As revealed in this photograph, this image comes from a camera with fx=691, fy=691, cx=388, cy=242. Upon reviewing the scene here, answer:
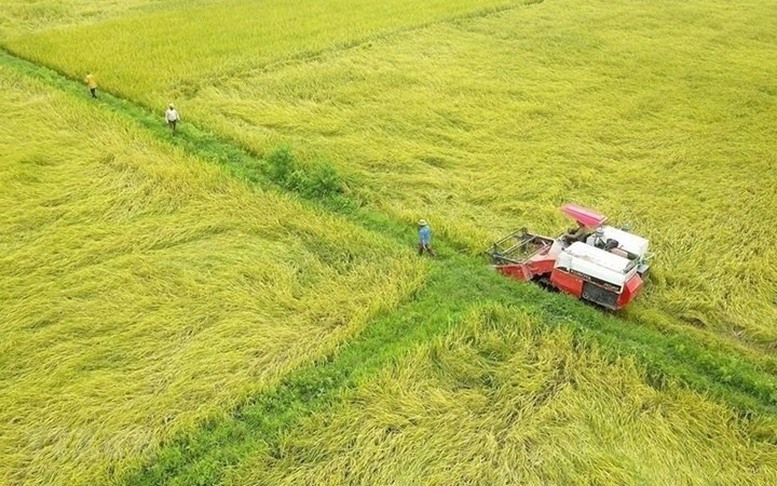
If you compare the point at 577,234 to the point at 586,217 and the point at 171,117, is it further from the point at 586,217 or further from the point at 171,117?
the point at 171,117

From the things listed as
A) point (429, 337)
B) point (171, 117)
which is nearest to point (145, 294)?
point (429, 337)

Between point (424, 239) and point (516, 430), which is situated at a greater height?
point (424, 239)

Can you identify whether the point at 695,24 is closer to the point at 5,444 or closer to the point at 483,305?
the point at 483,305

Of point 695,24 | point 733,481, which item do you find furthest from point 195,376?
point 695,24

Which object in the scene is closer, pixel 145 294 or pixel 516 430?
pixel 516 430

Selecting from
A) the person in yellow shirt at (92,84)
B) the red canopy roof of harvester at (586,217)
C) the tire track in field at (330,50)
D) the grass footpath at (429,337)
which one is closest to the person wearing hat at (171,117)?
the tire track in field at (330,50)

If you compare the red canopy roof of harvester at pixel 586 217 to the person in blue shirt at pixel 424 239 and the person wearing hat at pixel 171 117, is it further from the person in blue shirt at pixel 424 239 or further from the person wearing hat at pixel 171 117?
the person wearing hat at pixel 171 117
